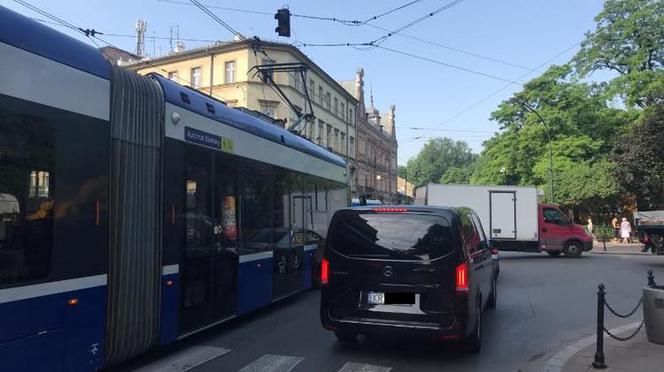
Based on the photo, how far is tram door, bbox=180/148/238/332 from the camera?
669cm

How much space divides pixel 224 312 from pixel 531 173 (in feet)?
135

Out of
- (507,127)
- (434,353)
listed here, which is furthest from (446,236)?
(507,127)

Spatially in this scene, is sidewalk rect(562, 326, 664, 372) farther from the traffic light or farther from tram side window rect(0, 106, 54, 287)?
the traffic light

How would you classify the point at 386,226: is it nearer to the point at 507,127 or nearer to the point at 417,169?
the point at 507,127

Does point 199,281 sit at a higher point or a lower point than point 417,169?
lower

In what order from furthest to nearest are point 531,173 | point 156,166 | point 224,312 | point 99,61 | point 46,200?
point 531,173, point 224,312, point 156,166, point 99,61, point 46,200

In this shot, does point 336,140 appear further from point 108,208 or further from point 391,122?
point 108,208

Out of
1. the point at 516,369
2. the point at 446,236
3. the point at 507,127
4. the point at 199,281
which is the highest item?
the point at 507,127

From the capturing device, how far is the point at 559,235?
22.9 metres

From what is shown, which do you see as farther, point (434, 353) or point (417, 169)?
point (417, 169)

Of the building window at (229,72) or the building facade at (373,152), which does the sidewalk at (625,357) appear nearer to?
the building window at (229,72)

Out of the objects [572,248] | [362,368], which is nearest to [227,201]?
[362,368]

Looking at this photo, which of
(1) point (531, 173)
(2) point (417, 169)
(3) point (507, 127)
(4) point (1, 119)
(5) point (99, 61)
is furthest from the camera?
(2) point (417, 169)

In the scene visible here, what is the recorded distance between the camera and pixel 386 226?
22.5 ft
